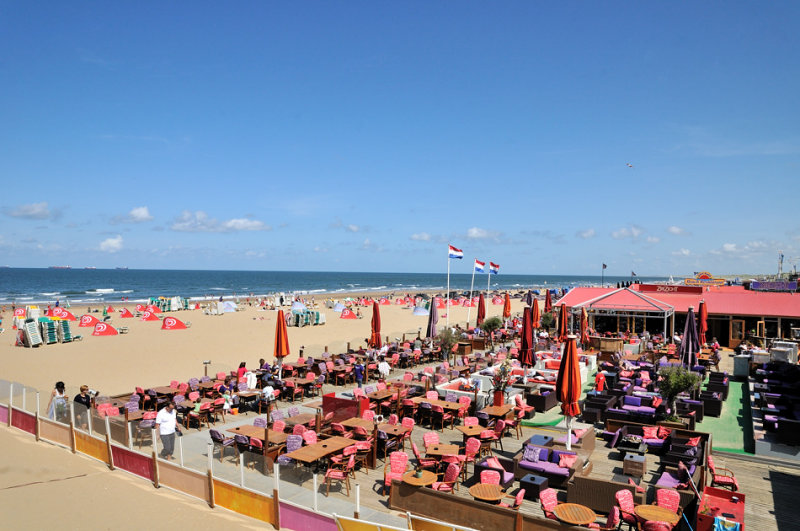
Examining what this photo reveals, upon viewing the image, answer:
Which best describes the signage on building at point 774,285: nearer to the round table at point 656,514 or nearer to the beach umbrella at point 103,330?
the round table at point 656,514

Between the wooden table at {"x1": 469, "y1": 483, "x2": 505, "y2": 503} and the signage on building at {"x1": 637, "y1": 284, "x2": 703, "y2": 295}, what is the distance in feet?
94.6

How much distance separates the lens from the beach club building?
89.7 feet

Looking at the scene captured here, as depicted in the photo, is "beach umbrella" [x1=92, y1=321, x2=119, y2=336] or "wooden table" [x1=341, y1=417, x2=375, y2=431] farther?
"beach umbrella" [x1=92, y1=321, x2=119, y2=336]

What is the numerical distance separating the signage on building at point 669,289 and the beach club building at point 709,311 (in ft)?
0.18

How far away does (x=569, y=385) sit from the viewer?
10836 mm

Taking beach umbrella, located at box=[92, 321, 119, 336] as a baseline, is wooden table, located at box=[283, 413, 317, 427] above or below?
below

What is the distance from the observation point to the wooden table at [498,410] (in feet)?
41.8

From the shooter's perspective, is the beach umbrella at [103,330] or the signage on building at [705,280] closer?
the beach umbrella at [103,330]

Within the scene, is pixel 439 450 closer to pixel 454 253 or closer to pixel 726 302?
pixel 454 253

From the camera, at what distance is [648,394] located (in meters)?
15.2

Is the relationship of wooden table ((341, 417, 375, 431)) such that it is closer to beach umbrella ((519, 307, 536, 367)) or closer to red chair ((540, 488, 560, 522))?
red chair ((540, 488, 560, 522))

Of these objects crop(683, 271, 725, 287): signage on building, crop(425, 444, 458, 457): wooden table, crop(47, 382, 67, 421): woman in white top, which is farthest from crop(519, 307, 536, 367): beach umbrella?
crop(683, 271, 725, 287): signage on building

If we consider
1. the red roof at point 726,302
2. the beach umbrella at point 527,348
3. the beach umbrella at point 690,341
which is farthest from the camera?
the red roof at point 726,302

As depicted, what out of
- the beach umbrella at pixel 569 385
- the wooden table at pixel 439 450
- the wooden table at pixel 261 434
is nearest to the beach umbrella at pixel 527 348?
the beach umbrella at pixel 569 385
